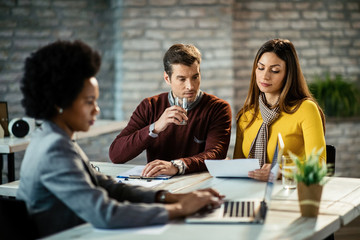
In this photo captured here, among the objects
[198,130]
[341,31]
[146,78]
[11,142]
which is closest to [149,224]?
[198,130]

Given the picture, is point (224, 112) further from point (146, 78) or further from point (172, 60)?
point (146, 78)

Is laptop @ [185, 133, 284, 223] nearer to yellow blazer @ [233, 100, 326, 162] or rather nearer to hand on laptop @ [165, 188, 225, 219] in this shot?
hand on laptop @ [165, 188, 225, 219]

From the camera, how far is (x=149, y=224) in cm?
160

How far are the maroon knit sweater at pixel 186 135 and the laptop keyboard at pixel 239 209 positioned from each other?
0.80 metres

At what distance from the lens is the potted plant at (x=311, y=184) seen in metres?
1.71

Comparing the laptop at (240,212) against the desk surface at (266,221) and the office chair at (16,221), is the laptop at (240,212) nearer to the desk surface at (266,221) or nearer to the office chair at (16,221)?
the desk surface at (266,221)

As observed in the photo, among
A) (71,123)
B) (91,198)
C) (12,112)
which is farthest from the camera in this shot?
(12,112)

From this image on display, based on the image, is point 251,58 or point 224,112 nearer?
point 224,112

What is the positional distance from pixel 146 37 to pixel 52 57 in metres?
3.84

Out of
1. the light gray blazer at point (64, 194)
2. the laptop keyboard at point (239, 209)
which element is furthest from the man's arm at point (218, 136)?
the light gray blazer at point (64, 194)

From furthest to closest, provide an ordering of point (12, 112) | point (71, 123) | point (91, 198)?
point (12, 112), point (71, 123), point (91, 198)

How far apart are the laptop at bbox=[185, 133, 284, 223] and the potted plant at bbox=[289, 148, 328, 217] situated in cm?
10

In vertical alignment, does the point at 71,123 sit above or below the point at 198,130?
above

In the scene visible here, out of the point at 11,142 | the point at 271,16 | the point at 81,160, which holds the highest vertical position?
the point at 271,16
